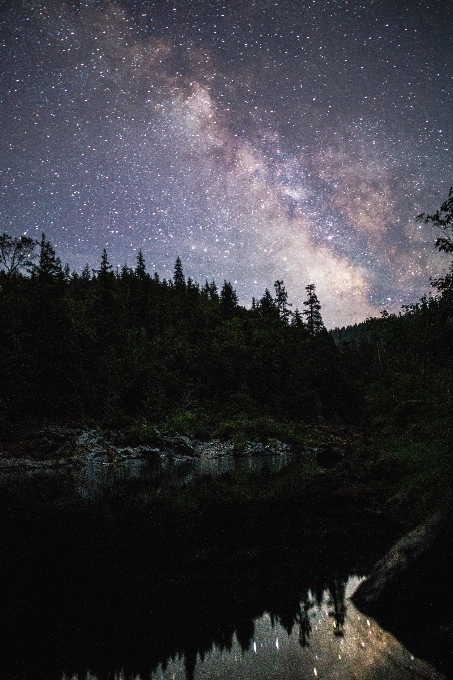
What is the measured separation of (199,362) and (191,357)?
184cm

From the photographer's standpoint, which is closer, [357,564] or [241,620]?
[241,620]

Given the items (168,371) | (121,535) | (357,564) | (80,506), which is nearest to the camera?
(357,564)

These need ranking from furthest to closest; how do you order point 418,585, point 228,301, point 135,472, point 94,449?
point 228,301
point 94,449
point 135,472
point 418,585

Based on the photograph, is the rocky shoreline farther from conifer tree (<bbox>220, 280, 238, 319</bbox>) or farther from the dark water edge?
conifer tree (<bbox>220, 280, 238, 319</bbox>)

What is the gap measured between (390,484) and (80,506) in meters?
13.8

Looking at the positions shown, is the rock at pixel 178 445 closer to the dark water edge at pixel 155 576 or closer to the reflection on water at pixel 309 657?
the dark water edge at pixel 155 576

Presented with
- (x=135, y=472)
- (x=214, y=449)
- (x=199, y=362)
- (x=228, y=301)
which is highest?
(x=228, y=301)

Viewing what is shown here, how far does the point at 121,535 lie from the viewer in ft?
36.7

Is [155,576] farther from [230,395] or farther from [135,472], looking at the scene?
[230,395]

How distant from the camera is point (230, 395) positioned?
58.1m

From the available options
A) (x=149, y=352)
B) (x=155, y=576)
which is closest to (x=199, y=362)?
(x=149, y=352)

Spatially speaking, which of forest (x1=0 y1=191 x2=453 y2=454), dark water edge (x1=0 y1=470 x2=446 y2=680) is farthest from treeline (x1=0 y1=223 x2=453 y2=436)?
dark water edge (x1=0 y1=470 x2=446 y2=680)

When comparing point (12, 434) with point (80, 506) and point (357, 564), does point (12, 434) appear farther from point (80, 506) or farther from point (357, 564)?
point (357, 564)

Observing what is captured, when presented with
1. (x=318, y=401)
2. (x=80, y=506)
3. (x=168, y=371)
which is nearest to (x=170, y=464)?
(x=80, y=506)
